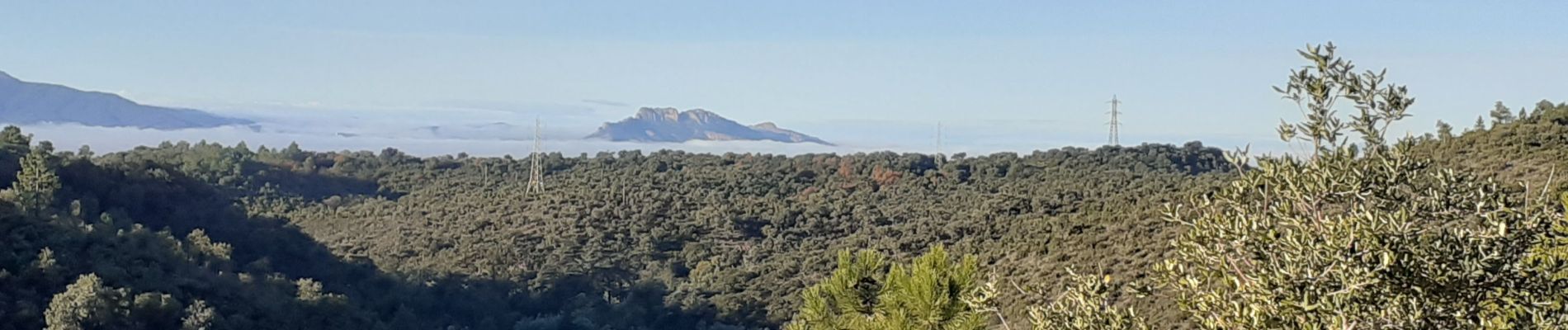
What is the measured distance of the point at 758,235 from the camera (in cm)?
4575

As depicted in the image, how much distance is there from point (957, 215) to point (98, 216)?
77.5ft

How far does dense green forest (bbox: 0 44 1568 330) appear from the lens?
4746 mm

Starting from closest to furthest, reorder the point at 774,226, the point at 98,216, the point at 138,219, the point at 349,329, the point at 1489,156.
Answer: the point at 1489,156 < the point at 349,329 < the point at 98,216 < the point at 138,219 < the point at 774,226

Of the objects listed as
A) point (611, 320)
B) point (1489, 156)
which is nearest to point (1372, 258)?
point (1489, 156)

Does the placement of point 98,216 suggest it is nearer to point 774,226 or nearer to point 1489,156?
point 774,226

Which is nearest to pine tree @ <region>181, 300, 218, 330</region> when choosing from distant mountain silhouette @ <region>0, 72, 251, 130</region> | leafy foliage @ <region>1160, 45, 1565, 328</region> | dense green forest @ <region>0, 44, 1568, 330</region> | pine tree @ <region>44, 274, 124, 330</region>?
dense green forest @ <region>0, 44, 1568, 330</region>

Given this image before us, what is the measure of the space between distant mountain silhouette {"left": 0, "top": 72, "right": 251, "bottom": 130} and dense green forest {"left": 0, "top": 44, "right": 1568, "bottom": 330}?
26877mm

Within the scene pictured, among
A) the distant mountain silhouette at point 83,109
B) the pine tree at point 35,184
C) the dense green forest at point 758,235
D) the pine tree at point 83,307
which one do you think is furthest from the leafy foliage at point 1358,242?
the distant mountain silhouette at point 83,109

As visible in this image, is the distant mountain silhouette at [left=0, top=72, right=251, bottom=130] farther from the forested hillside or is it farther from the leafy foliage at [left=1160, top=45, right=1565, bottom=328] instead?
the leafy foliage at [left=1160, top=45, right=1565, bottom=328]

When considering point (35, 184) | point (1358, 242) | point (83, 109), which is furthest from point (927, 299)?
point (83, 109)

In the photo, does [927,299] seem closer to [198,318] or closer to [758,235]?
[198,318]

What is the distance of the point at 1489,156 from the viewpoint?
75.4ft

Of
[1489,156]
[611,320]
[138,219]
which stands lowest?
[611,320]

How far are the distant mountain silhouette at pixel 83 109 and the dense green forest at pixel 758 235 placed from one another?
26877mm
